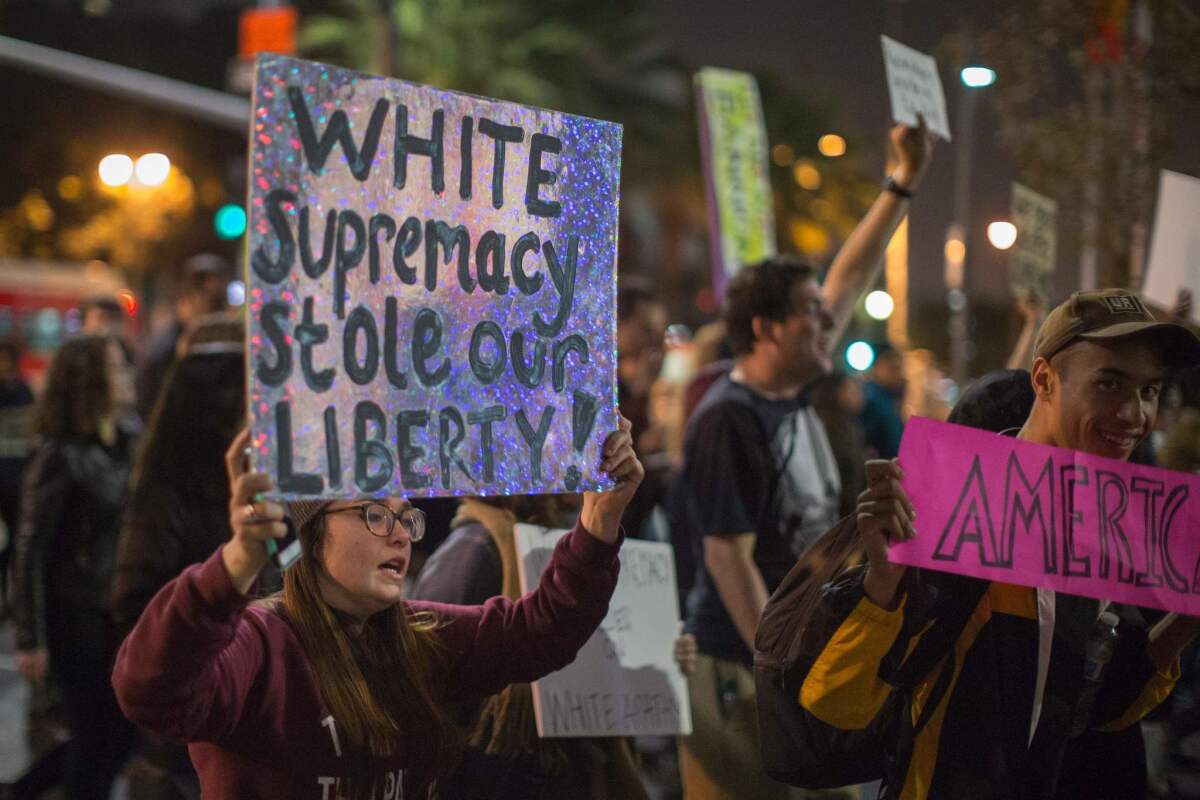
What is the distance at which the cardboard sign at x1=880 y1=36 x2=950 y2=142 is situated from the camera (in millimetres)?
4539

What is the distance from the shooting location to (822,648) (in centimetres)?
258

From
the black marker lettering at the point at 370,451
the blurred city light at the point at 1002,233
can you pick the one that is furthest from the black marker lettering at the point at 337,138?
the blurred city light at the point at 1002,233

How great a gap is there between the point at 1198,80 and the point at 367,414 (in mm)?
5687

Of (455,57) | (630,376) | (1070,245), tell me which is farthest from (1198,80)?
(455,57)

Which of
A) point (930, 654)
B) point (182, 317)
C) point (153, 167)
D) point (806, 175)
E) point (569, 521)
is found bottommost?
point (930, 654)

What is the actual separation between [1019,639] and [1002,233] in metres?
4.43

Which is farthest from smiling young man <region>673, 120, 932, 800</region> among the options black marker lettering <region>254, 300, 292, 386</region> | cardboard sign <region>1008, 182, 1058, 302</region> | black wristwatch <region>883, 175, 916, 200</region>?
black marker lettering <region>254, 300, 292, 386</region>

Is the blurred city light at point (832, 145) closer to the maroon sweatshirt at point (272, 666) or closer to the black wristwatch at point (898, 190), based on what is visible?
the black wristwatch at point (898, 190)

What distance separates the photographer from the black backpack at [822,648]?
2.60 m

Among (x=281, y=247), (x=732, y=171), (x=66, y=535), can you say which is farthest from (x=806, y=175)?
(x=281, y=247)

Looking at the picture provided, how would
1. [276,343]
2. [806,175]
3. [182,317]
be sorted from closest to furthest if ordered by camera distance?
[276,343]
[182,317]
[806,175]

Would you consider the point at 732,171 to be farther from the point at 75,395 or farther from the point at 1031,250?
the point at 75,395

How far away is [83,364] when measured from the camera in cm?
587

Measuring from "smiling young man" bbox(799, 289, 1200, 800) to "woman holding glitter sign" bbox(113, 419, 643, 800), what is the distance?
0.61 m
